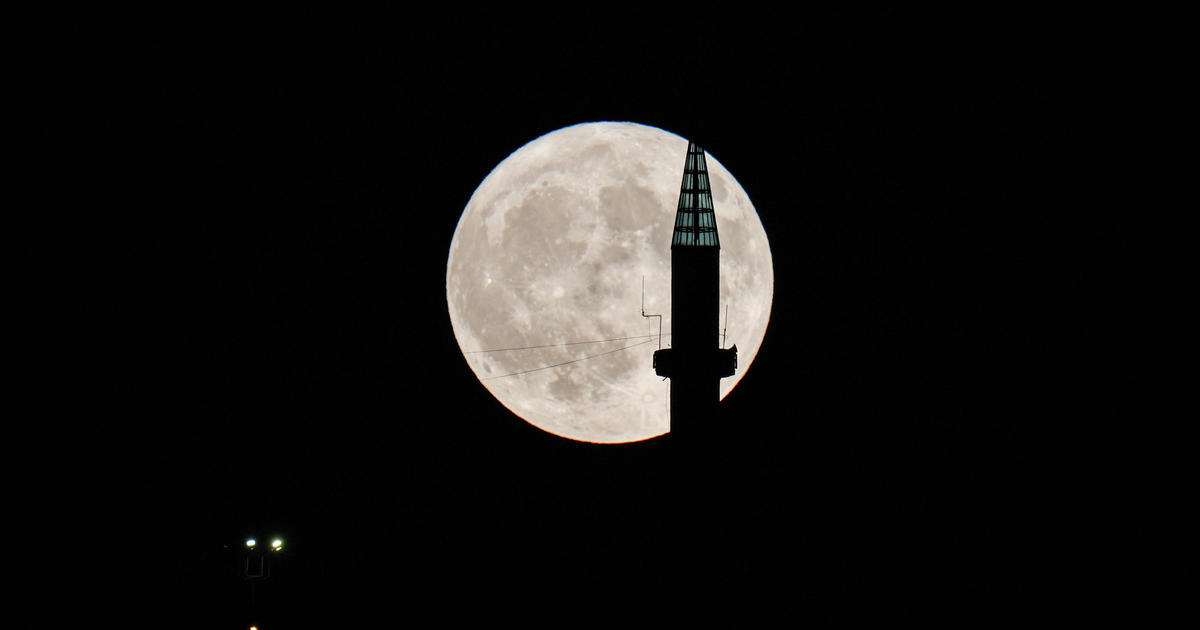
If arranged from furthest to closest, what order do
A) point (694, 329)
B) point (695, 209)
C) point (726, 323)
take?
point (726, 323)
point (695, 209)
point (694, 329)

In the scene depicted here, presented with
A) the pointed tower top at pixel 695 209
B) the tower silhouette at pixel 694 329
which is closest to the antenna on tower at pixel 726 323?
the tower silhouette at pixel 694 329

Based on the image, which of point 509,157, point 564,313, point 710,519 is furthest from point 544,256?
point 710,519

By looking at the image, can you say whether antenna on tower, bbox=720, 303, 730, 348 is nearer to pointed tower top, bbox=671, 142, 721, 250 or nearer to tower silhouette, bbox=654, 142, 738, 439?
tower silhouette, bbox=654, 142, 738, 439

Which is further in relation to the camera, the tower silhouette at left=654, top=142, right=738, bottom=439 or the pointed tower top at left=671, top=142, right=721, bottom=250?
the pointed tower top at left=671, top=142, right=721, bottom=250

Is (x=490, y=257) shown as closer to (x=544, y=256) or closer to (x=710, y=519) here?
(x=544, y=256)

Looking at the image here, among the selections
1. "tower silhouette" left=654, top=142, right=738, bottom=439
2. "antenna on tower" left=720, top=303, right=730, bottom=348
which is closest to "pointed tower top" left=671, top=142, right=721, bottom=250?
"tower silhouette" left=654, top=142, right=738, bottom=439
